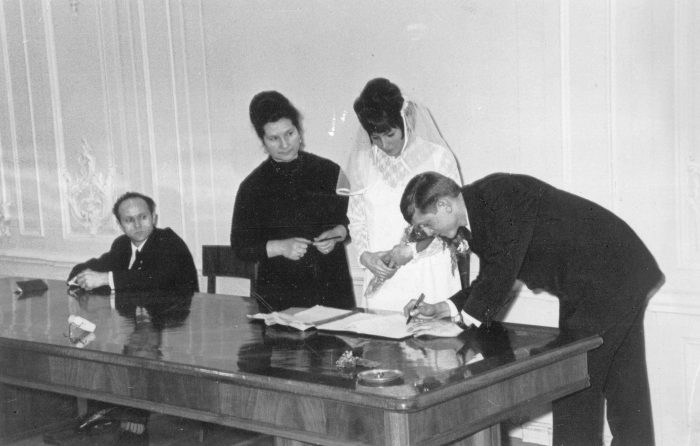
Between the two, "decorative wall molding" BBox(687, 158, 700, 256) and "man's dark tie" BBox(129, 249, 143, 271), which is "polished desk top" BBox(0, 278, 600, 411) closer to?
"man's dark tie" BBox(129, 249, 143, 271)

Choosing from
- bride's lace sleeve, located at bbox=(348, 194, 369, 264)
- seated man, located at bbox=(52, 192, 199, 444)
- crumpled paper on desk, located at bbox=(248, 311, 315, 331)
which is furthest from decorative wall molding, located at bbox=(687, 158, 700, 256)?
seated man, located at bbox=(52, 192, 199, 444)

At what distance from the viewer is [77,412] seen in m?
4.57

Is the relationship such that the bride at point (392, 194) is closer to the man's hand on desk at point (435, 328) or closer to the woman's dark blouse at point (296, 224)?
the woman's dark blouse at point (296, 224)

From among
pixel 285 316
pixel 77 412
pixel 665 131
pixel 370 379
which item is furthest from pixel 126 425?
pixel 665 131

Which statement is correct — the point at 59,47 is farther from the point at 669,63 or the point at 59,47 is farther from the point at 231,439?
the point at 669,63

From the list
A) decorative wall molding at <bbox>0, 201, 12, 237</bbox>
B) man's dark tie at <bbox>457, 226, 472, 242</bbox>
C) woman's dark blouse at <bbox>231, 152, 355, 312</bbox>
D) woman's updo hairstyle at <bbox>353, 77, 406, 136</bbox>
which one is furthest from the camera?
decorative wall molding at <bbox>0, 201, 12, 237</bbox>

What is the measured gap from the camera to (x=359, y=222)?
3.54m

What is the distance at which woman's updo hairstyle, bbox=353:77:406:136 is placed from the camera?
3182 millimetres

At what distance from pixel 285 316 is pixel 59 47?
163 inches

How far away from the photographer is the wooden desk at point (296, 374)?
208 centimetres

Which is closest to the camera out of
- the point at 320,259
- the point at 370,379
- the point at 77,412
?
the point at 370,379

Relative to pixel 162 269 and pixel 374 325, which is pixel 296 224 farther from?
pixel 374 325

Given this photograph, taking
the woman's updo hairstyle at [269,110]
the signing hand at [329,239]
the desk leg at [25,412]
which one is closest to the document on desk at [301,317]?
the signing hand at [329,239]

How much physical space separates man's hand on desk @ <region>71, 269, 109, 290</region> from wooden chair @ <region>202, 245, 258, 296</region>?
0.51 metres
